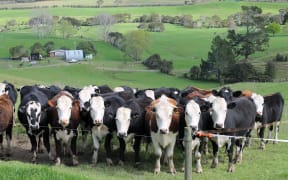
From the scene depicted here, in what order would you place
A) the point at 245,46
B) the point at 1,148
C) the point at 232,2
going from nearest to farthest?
1. the point at 1,148
2. the point at 245,46
3. the point at 232,2

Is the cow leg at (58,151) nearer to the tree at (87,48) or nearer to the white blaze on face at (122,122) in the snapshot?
the white blaze on face at (122,122)

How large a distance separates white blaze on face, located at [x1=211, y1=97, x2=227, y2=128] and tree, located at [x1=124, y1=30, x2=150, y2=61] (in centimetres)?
8242

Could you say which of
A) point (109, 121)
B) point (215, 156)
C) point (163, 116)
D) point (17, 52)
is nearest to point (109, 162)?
point (109, 121)

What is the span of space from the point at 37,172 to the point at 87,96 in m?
6.16

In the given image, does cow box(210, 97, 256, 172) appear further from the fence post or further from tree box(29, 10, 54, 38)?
tree box(29, 10, 54, 38)

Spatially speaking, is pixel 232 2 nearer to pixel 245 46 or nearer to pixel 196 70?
pixel 245 46

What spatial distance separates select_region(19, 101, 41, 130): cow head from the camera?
43.8ft

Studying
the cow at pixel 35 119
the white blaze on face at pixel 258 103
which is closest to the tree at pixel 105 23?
the white blaze on face at pixel 258 103

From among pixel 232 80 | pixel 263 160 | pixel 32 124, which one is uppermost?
pixel 32 124

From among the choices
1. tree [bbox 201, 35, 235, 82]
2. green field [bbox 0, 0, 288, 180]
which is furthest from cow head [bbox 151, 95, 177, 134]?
tree [bbox 201, 35, 235, 82]


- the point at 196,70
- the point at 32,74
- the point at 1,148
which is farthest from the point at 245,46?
the point at 1,148

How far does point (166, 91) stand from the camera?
719 inches

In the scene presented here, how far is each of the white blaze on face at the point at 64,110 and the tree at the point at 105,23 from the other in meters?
103

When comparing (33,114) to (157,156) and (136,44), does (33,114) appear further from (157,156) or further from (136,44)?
(136,44)
